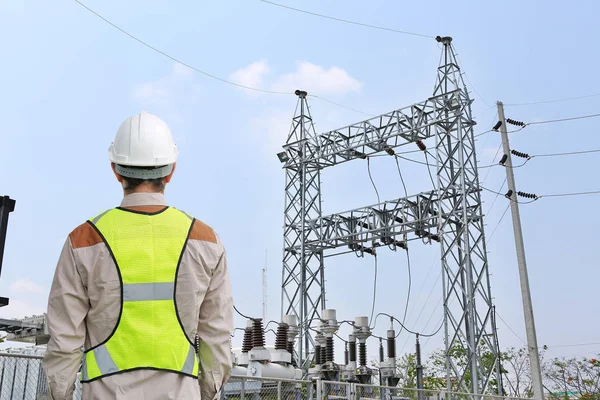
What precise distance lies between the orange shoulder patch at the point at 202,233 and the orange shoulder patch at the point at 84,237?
29 centimetres

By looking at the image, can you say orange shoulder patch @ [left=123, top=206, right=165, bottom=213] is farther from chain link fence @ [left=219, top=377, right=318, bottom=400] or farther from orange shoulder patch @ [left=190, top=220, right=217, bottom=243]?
chain link fence @ [left=219, top=377, right=318, bottom=400]

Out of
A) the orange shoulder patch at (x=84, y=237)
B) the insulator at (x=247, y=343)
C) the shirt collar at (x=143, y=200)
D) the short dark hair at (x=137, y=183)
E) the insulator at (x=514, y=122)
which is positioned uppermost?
the insulator at (x=514, y=122)

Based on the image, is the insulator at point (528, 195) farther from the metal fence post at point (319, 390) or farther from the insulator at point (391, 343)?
the metal fence post at point (319, 390)

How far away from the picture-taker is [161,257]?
2.12 metres

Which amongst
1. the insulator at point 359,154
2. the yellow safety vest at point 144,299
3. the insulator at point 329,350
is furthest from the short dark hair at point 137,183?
the insulator at point 359,154

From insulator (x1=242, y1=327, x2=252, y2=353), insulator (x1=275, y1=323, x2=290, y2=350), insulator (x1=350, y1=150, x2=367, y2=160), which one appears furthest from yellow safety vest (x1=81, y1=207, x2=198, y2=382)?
insulator (x1=350, y1=150, x2=367, y2=160)

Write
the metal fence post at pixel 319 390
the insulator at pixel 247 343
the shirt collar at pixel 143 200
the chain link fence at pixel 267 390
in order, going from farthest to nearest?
the insulator at pixel 247 343 < the metal fence post at pixel 319 390 < the chain link fence at pixel 267 390 < the shirt collar at pixel 143 200

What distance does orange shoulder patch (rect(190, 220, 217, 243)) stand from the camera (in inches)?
86.8

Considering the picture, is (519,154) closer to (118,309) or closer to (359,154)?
(359,154)

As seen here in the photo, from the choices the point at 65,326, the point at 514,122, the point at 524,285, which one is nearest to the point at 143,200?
the point at 65,326

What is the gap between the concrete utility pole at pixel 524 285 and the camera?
15.4 metres

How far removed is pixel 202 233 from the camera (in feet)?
7.30

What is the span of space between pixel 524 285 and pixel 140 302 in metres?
15.3

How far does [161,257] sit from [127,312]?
19 centimetres
